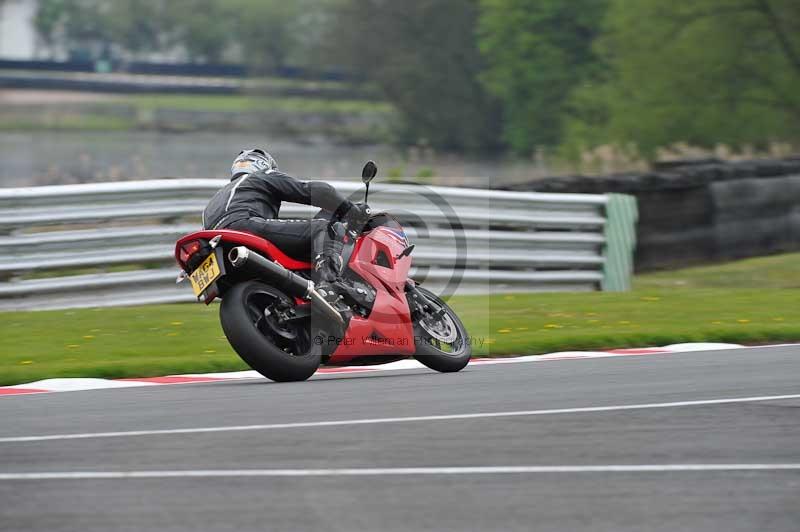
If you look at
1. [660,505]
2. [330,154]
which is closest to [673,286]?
[660,505]

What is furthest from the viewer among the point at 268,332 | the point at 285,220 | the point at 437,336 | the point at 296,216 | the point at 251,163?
the point at 296,216

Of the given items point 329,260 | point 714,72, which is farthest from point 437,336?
point 714,72

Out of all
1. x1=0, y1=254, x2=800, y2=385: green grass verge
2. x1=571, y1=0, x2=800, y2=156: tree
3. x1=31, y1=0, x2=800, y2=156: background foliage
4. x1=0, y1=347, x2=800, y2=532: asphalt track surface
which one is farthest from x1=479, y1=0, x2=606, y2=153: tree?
x1=0, y1=347, x2=800, y2=532: asphalt track surface

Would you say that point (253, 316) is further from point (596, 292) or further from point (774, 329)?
point (596, 292)

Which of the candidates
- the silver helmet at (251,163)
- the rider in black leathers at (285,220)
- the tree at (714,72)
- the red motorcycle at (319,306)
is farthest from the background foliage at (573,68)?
the rider in black leathers at (285,220)

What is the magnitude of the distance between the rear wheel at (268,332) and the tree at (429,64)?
166ft

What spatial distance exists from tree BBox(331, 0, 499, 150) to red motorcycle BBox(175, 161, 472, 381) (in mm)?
49974

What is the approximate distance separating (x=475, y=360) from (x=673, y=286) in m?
5.25

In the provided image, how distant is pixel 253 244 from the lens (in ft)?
25.2

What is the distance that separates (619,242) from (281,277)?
6.98 meters

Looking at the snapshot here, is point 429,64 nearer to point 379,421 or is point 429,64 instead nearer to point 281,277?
point 281,277

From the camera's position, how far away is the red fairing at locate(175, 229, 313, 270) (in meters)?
7.58

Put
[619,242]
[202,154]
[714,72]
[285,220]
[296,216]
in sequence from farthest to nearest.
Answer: [202,154] → [714,72] → [619,242] → [296,216] → [285,220]

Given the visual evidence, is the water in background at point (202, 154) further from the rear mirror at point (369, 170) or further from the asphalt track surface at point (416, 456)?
the asphalt track surface at point (416, 456)
